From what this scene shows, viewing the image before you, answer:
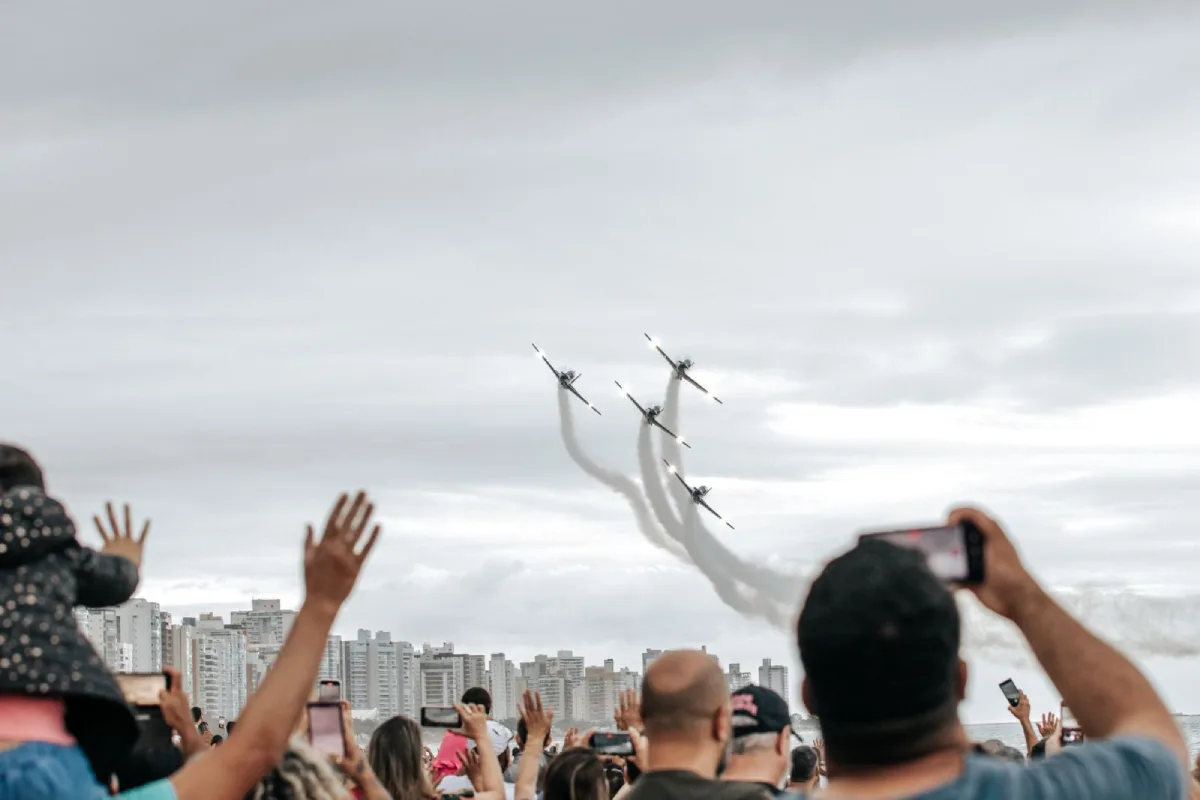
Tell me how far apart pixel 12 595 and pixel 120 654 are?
178686 mm

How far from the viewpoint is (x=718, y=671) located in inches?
261

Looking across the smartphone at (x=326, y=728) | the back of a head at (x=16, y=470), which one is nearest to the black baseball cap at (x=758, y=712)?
the smartphone at (x=326, y=728)

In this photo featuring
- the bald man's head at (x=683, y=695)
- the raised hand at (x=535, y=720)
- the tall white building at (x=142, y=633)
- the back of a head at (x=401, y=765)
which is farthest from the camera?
the tall white building at (x=142, y=633)

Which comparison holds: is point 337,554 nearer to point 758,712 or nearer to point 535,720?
point 758,712

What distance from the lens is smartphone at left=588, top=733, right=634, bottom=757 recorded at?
10094mm

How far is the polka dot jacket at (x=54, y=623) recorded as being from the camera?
4168 mm

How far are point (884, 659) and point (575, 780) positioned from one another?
21.8ft

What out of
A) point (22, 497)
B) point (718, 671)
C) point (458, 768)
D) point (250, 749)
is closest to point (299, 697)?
point (250, 749)

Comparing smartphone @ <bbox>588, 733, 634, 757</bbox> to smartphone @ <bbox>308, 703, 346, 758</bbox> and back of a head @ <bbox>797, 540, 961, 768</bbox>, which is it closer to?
smartphone @ <bbox>308, 703, 346, 758</bbox>

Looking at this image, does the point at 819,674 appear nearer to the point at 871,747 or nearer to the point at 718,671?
the point at 871,747

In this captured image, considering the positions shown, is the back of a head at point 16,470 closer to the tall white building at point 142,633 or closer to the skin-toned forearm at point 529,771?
the skin-toned forearm at point 529,771

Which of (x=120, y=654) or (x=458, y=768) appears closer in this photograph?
(x=458, y=768)

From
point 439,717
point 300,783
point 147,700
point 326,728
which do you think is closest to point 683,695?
point 300,783

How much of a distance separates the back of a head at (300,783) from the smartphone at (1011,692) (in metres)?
9.07
